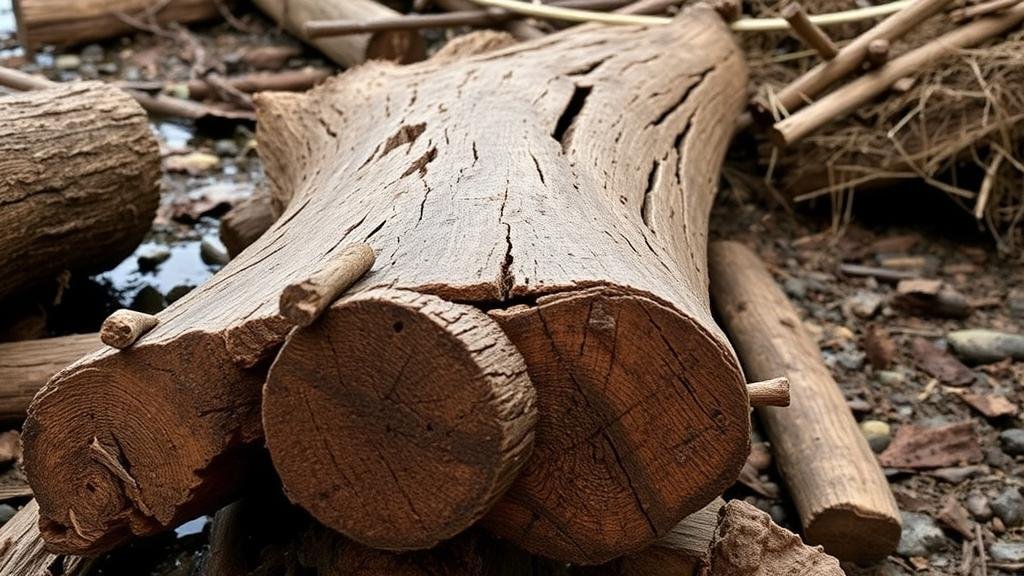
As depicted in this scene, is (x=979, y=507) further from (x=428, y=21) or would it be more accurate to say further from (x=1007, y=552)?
(x=428, y=21)

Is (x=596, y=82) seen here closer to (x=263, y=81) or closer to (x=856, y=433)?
(x=856, y=433)

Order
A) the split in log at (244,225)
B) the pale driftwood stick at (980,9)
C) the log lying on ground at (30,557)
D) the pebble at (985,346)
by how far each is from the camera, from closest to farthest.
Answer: the log lying on ground at (30,557)
the pebble at (985,346)
the split in log at (244,225)
the pale driftwood stick at (980,9)

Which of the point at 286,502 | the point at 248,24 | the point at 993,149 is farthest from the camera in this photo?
the point at 248,24

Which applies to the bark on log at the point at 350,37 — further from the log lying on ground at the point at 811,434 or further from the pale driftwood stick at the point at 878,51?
the log lying on ground at the point at 811,434

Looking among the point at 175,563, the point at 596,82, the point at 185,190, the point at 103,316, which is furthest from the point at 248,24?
the point at 175,563

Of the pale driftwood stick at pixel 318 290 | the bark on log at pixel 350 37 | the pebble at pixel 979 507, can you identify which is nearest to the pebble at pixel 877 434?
the pebble at pixel 979 507

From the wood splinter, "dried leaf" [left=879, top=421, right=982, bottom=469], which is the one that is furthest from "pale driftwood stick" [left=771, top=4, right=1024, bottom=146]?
the wood splinter
